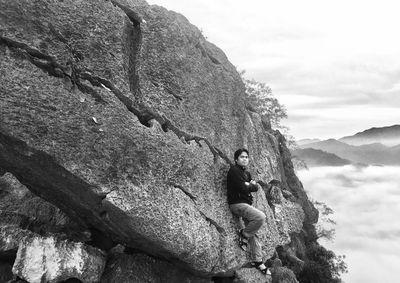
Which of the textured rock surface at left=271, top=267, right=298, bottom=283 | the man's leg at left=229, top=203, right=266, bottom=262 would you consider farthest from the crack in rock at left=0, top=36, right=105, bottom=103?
the textured rock surface at left=271, top=267, right=298, bottom=283

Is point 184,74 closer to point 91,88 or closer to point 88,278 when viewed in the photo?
point 91,88

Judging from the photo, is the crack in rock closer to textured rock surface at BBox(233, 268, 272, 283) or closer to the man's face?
the man's face

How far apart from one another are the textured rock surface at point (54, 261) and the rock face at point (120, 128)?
1281 millimetres

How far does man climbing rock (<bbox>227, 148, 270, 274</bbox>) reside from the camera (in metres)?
13.0

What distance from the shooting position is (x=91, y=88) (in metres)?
10.9

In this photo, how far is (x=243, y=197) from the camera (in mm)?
13352

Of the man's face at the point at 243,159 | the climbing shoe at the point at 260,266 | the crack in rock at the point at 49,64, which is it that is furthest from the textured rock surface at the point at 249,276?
the crack in rock at the point at 49,64

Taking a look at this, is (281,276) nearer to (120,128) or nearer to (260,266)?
(260,266)

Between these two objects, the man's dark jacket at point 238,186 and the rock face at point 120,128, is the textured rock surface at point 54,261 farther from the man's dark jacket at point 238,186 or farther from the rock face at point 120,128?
the man's dark jacket at point 238,186

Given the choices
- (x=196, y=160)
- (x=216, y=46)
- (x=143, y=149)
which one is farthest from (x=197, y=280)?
(x=216, y=46)

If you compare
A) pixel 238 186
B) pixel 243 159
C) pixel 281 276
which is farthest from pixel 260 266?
pixel 243 159

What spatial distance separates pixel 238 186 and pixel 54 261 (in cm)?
748

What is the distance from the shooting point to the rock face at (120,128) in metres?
9.86

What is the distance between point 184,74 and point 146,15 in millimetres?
3074
